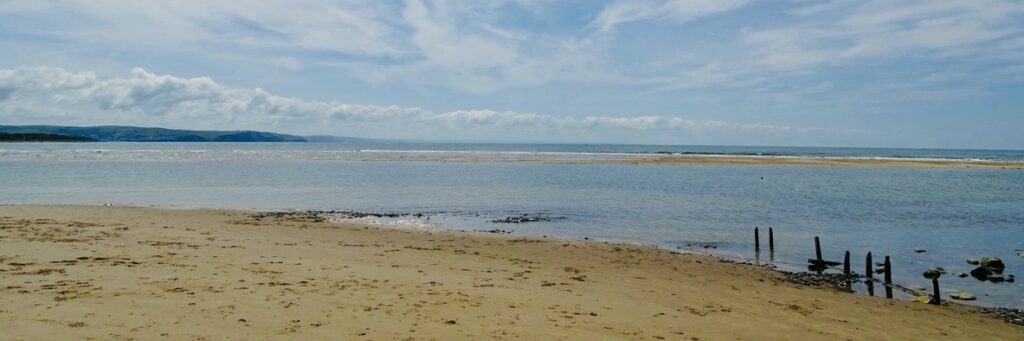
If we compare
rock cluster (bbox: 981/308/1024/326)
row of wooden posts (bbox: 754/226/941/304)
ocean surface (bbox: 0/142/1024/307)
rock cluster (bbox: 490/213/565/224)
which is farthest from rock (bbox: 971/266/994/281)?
rock cluster (bbox: 490/213/565/224)

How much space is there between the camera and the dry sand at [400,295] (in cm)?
859

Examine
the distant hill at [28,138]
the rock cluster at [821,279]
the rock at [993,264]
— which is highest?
the distant hill at [28,138]

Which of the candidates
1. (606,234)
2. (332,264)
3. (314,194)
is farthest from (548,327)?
(314,194)

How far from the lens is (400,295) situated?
35.1 ft

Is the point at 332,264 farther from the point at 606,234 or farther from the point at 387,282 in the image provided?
the point at 606,234

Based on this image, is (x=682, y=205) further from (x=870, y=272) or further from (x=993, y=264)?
(x=870, y=272)

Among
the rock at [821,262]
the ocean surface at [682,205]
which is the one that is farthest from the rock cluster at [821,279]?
the rock at [821,262]

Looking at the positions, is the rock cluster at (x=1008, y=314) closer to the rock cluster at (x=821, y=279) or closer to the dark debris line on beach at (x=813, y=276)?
the dark debris line on beach at (x=813, y=276)

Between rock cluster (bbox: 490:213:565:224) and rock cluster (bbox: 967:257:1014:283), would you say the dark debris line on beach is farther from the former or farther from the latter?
rock cluster (bbox: 967:257:1014:283)

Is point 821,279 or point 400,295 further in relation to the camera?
point 821,279

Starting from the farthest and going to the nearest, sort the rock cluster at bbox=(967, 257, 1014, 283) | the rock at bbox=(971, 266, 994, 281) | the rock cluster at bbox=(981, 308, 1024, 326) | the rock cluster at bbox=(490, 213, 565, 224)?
the rock cluster at bbox=(490, 213, 565, 224)
the rock at bbox=(971, 266, 994, 281)
the rock cluster at bbox=(967, 257, 1014, 283)
the rock cluster at bbox=(981, 308, 1024, 326)

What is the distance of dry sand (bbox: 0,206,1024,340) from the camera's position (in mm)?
8594

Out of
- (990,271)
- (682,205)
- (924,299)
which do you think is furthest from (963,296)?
(682,205)

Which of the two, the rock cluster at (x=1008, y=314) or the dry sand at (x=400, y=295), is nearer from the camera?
the dry sand at (x=400, y=295)
